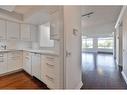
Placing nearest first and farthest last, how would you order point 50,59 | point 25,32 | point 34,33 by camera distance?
point 50,59
point 25,32
point 34,33

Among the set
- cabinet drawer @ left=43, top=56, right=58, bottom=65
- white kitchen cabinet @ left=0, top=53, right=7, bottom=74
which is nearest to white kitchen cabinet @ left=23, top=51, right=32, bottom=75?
white kitchen cabinet @ left=0, top=53, right=7, bottom=74

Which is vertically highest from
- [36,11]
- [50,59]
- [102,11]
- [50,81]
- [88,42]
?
[102,11]

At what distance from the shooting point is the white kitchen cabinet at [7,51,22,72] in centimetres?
Result: 368

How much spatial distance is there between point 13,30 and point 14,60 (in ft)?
3.65

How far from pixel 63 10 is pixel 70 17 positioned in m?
0.29

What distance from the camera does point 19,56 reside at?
4.03 metres

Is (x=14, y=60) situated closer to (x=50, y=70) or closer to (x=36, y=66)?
(x=36, y=66)

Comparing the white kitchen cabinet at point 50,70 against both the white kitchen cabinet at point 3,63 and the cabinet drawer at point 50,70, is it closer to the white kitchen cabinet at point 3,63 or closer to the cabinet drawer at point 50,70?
the cabinet drawer at point 50,70

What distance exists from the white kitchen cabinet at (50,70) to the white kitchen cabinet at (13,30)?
209 cm

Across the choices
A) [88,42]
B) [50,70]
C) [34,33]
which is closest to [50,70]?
[50,70]

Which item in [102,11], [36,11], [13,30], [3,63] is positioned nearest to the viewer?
[36,11]

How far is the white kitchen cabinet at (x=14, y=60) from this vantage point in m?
3.68

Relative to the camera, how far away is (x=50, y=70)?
2.26 meters
